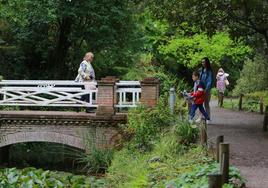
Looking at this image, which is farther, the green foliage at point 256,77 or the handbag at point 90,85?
the green foliage at point 256,77

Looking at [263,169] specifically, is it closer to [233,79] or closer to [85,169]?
[85,169]

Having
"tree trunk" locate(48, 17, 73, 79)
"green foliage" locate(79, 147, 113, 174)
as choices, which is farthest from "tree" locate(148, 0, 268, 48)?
"tree trunk" locate(48, 17, 73, 79)

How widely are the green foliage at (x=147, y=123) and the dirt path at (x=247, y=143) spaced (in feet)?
4.40

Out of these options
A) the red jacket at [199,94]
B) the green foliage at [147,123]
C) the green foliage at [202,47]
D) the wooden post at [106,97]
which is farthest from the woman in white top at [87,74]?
the green foliage at [202,47]

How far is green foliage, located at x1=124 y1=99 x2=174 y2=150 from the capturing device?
587 inches

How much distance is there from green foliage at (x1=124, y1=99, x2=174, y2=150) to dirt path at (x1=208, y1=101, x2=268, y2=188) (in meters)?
1.34

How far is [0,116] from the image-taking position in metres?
18.6

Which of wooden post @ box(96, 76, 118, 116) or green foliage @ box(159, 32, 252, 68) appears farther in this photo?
green foliage @ box(159, 32, 252, 68)

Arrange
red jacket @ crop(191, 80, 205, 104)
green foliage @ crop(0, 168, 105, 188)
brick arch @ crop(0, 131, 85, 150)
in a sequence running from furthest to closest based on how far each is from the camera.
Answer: brick arch @ crop(0, 131, 85, 150) → red jacket @ crop(191, 80, 205, 104) → green foliage @ crop(0, 168, 105, 188)

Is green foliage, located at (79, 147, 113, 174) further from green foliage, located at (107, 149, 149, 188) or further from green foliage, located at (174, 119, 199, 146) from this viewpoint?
green foliage, located at (174, 119, 199, 146)

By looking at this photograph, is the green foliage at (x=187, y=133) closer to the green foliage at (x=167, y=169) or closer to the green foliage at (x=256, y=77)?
the green foliage at (x=167, y=169)

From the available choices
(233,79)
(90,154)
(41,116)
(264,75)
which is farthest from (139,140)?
(233,79)

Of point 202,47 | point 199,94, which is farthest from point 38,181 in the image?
point 202,47

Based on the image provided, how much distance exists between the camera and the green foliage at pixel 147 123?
14898 millimetres
